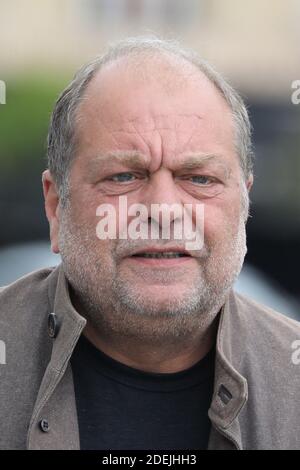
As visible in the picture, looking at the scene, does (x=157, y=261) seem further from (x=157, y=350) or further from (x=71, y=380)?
(x=71, y=380)

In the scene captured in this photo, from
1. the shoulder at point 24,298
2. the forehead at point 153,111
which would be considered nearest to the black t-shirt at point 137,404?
the shoulder at point 24,298

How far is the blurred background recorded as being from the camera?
12.5m

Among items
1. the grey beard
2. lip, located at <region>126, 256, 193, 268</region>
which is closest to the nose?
lip, located at <region>126, 256, 193, 268</region>

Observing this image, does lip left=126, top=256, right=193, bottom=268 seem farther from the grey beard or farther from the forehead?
the forehead

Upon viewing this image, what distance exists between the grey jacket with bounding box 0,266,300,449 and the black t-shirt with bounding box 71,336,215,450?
65 millimetres

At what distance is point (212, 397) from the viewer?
9.79 ft

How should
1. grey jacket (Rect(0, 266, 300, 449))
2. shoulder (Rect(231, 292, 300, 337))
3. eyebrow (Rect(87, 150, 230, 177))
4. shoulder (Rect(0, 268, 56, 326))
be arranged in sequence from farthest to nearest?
shoulder (Rect(231, 292, 300, 337)), shoulder (Rect(0, 268, 56, 326)), eyebrow (Rect(87, 150, 230, 177)), grey jacket (Rect(0, 266, 300, 449))

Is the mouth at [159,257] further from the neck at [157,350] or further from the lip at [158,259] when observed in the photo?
the neck at [157,350]

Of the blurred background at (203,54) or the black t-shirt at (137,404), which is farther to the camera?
the blurred background at (203,54)

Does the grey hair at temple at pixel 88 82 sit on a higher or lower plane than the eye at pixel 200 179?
higher

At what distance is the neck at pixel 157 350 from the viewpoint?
9.95 feet

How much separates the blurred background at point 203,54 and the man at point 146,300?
5.66 meters
